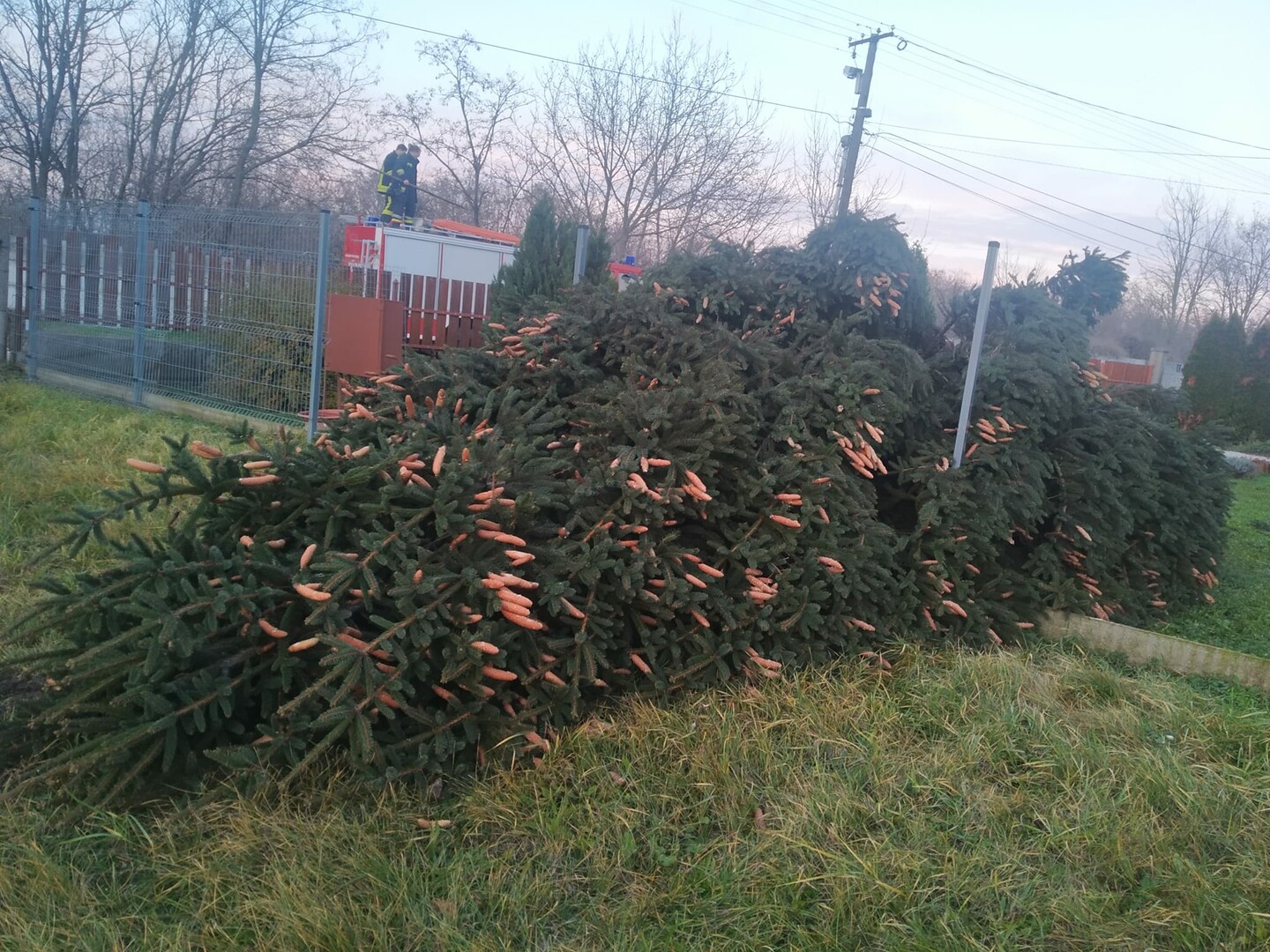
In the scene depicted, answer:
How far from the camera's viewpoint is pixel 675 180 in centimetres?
2206

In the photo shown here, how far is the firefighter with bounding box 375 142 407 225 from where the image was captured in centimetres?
1306

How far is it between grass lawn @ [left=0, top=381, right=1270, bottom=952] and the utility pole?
20.3 m

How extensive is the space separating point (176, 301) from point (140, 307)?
59cm

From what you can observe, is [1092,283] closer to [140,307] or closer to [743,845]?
[743,845]

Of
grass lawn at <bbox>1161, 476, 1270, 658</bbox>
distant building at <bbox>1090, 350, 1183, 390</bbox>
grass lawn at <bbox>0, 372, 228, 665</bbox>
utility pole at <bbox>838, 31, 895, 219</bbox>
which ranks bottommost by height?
grass lawn at <bbox>0, 372, 228, 665</bbox>

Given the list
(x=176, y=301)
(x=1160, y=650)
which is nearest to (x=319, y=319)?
(x=176, y=301)

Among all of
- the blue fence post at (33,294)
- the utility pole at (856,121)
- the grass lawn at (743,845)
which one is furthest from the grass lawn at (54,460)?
the utility pole at (856,121)

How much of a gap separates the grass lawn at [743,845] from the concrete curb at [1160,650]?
2.51ft

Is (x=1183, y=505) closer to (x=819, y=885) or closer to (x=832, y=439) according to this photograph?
(x=832, y=439)

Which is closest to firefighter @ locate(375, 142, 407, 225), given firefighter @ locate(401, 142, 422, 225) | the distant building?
firefighter @ locate(401, 142, 422, 225)

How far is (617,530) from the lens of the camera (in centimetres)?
368

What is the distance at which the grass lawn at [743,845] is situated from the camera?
2664 mm

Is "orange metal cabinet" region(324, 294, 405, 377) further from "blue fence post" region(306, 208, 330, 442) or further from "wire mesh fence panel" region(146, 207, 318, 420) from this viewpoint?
"wire mesh fence panel" region(146, 207, 318, 420)

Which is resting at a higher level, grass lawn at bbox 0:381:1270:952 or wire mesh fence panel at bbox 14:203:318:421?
wire mesh fence panel at bbox 14:203:318:421
